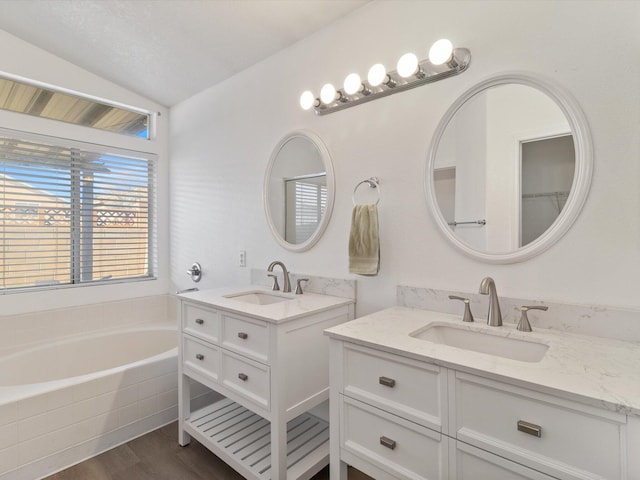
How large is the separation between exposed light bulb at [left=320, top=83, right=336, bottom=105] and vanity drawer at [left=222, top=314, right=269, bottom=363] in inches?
48.4

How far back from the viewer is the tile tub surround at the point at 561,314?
115cm

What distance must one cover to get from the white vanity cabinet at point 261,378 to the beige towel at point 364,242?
0.74ft

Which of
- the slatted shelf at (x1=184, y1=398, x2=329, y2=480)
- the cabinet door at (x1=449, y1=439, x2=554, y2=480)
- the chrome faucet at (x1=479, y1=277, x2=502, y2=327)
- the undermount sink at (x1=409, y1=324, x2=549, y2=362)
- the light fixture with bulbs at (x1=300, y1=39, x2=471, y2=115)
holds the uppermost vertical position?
the light fixture with bulbs at (x1=300, y1=39, x2=471, y2=115)

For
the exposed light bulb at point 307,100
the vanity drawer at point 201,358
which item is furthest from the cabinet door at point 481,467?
the exposed light bulb at point 307,100

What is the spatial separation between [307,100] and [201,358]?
156cm

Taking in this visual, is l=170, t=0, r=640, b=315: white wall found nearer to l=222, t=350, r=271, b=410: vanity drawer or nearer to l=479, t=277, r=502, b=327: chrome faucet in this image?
l=479, t=277, r=502, b=327: chrome faucet

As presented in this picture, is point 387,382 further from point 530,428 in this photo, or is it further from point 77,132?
point 77,132

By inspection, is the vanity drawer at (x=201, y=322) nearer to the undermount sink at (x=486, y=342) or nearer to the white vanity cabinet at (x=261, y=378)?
the white vanity cabinet at (x=261, y=378)

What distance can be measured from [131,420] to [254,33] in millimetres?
2477

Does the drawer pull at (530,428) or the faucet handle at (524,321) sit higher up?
the faucet handle at (524,321)

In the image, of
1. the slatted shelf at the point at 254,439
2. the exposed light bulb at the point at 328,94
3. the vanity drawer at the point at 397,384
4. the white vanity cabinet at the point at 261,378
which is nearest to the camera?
the vanity drawer at the point at 397,384

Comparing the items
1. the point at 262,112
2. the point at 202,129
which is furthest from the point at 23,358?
the point at 262,112

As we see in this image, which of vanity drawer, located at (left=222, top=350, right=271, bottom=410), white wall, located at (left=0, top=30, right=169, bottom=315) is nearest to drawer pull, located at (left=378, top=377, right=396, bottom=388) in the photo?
vanity drawer, located at (left=222, top=350, right=271, bottom=410)

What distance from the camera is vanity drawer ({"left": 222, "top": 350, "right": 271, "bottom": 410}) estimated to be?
4.97 ft
